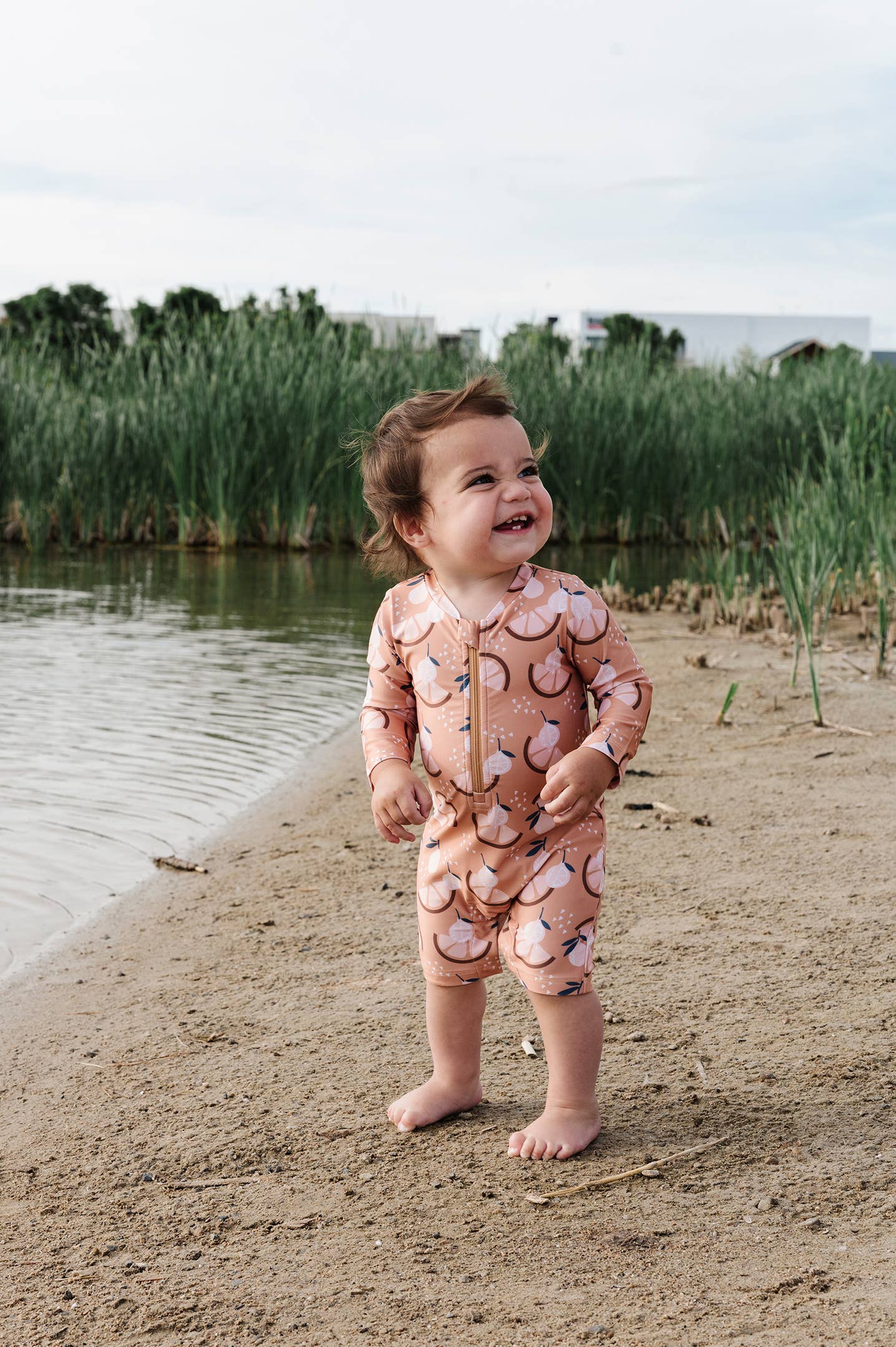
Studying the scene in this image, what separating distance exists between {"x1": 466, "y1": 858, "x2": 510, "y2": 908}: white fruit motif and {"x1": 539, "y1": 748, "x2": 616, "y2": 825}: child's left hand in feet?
0.49

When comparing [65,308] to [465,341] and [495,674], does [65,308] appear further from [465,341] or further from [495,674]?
[495,674]

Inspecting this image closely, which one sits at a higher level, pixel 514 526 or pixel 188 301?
pixel 188 301

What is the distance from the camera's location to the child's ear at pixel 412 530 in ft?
6.97

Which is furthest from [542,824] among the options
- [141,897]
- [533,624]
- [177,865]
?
[177,865]

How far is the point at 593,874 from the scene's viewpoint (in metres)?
2.02

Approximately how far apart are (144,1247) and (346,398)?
10446 millimetres

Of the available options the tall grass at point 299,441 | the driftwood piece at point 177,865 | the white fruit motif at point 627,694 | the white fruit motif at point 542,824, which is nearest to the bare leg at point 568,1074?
the white fruit motif at point 542,824

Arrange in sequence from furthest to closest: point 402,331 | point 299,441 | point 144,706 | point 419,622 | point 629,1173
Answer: point 402,331, point 299,441, point 144,706, point 419,622, point 629,1173

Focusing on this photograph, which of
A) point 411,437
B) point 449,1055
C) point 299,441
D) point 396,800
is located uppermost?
point 299,441

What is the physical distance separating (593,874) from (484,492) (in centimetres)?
60

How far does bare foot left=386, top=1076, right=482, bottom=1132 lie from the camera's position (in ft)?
6.81

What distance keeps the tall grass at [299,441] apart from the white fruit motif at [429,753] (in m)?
8.75

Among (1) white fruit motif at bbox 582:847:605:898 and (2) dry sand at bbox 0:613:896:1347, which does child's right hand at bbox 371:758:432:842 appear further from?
(2) dry sand at bbox 0:613:896:1347

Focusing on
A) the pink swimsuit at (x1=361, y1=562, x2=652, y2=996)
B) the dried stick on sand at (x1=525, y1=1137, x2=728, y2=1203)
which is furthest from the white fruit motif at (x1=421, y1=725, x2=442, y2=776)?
the dried stick on sand at (x1=525, y1=1137, x2=728, y2=1203)
